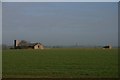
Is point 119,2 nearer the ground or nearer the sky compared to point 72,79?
nearer the sky

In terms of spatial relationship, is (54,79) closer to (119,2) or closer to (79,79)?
(79,79)

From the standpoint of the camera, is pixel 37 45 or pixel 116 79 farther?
pixel 37 45

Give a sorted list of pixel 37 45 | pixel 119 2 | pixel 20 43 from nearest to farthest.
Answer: pixel 119 2 < pixel 20 43 < pixel 37 45

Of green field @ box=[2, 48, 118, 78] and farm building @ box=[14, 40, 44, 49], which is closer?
green field @ box=[2, 48, 118, 78]

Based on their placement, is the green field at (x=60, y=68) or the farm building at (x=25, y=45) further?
the farm building at (x=25, y=45)

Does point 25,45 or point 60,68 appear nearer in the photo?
point 60,68

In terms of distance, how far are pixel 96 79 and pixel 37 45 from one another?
12598 cm

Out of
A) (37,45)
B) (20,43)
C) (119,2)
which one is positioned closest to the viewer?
(119,2)

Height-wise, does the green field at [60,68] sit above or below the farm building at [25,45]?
below

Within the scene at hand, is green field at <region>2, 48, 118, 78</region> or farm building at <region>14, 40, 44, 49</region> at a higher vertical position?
farm building at <region>14, 40, 44, 49</region>

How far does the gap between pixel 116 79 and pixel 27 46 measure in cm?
12160

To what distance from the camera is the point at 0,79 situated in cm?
1561

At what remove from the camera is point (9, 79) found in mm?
15734

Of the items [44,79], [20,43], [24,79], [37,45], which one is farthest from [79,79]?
[37,45]
